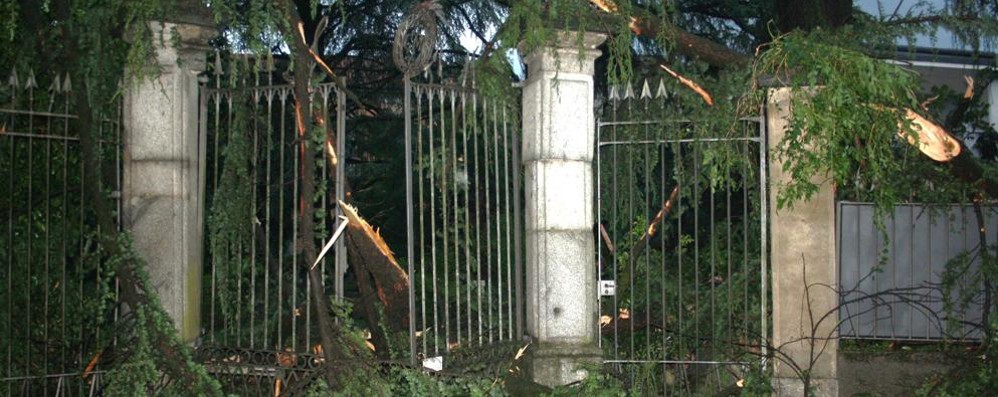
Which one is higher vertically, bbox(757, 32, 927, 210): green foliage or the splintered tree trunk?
bbox(757, 32, 927, 210): green foliage

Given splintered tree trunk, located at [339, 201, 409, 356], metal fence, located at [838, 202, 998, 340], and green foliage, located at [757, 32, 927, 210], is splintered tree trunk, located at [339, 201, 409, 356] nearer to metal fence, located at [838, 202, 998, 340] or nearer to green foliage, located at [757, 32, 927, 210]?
green foliage, located at [757, 32, 927, 210]

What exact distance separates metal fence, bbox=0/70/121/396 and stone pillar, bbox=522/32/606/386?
2.76 metres

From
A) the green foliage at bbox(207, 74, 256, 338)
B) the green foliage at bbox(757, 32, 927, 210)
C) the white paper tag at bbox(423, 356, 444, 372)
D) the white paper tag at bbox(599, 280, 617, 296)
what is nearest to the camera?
the green foliage at bbox(757, 32, 927, 210)

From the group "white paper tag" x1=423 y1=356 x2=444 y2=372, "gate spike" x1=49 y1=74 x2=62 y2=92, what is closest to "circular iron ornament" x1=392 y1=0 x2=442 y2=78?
"white paper tag" x1=423 y1=356 x2=444 y2=372

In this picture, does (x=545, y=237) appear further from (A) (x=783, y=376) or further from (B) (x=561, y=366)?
(A) (x=783, y=376)

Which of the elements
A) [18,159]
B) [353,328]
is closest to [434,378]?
[353,328]

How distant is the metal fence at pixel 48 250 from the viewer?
6.88 m

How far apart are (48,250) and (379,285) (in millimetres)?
3033

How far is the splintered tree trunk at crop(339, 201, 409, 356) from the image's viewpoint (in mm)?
9141

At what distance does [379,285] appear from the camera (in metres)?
9.37

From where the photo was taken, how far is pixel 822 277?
7453 mm

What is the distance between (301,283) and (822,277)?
5441 mm

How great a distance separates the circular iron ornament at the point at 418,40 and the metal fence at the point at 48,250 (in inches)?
75.3

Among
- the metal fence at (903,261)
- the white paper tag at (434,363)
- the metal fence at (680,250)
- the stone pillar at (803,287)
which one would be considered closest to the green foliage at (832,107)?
the stone pillar at (803,287)
